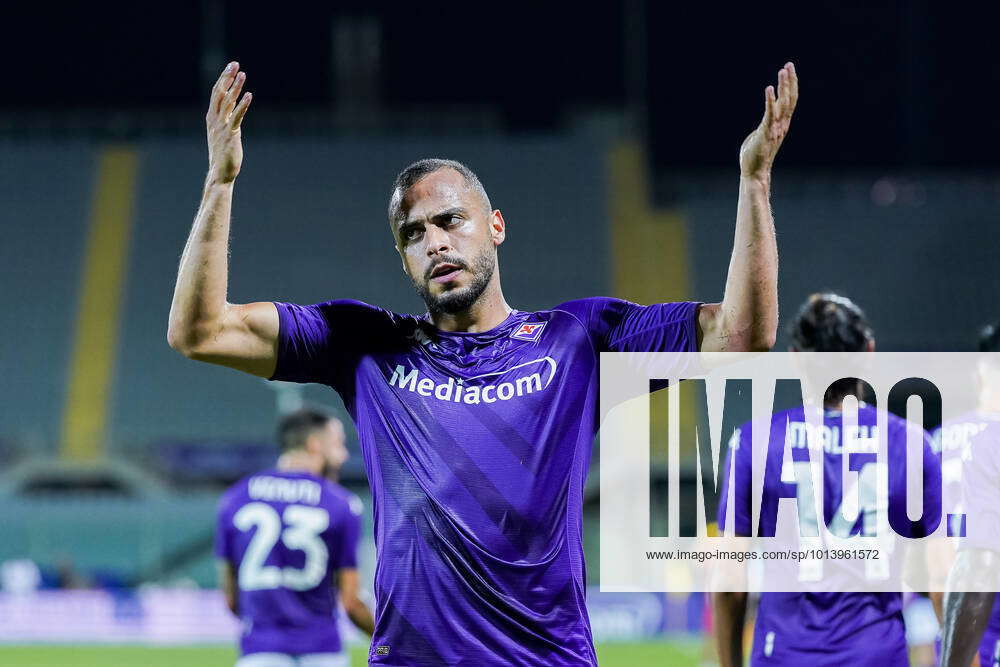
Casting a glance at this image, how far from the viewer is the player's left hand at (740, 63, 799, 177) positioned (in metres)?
2.79

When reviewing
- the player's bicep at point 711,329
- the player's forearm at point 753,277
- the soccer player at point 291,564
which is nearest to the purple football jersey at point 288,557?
the soccer player at point 291,564

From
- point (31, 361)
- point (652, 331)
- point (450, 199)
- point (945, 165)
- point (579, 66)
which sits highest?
point (579, 66)

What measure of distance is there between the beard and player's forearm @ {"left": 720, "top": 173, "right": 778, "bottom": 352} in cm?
64

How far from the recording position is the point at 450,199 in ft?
10.2

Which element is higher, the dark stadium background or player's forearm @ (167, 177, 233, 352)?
the dark stadium background

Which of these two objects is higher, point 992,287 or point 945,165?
point 945,165

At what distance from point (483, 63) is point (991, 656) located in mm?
19613

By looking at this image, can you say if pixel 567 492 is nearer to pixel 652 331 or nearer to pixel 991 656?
pixel 652 331

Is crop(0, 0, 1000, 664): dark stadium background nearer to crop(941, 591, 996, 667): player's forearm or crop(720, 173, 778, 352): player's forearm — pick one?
crop(941, 591, 996, 667): player's forearm

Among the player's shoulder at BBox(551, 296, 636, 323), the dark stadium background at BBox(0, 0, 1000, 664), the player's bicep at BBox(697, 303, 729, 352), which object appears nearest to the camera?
the player's bicep at BBox(697, 303, 729, 352)

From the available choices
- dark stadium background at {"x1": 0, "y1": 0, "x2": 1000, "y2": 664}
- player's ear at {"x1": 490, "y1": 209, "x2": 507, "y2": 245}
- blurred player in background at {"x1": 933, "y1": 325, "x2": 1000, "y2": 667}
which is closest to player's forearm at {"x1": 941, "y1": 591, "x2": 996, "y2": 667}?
blurred player in background at {"x1": 933, "y1": 325, "x2": 1000, "y2": 667}

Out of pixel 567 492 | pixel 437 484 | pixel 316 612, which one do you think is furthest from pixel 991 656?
pixel 316 612

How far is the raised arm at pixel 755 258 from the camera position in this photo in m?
2.73

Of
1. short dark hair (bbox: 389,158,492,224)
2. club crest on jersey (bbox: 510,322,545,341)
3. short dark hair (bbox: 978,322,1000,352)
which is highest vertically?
short dark hair (bbox: 389,158,492,224)
